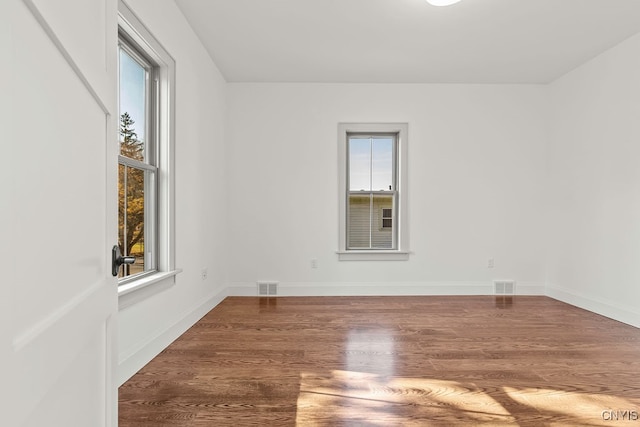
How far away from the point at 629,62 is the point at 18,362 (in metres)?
5.03

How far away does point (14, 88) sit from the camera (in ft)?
1.88

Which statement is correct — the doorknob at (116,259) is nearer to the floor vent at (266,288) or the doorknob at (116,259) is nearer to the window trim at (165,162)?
the window trim at (165,162)

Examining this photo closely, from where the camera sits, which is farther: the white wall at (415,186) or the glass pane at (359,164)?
the glass pane at (359,164)

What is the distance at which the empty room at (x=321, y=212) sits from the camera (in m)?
Result: 0.78

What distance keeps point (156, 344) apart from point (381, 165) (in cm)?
351

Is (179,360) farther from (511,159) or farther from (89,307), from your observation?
(511,159)

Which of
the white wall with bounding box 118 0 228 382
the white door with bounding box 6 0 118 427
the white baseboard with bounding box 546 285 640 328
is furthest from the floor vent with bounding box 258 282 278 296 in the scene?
the white door with bounding box 6 0 118 427

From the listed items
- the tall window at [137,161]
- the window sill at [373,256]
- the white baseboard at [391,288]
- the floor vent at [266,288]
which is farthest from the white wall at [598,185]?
the tall window at [137,161]

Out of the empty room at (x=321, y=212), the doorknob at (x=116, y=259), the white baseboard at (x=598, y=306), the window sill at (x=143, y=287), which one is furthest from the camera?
the white baseboard at (x=598, y=306)

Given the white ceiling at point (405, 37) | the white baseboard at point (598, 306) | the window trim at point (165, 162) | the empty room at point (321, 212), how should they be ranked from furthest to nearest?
1. the white baseboard at point (598, 306)
2. the white ceiling at point (405, 37)
3. the window trim at point (165, 162)
4. the empty room at point (321, 212)

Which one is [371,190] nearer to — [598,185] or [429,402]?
[598,185]

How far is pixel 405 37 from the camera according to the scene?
3.68 m

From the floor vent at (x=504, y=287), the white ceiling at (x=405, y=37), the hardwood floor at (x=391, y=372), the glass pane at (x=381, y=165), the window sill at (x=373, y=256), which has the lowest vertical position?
the hardwood floor at (x=391, y=372)

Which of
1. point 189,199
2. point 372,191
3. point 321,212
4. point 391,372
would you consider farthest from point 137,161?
point 372,191
